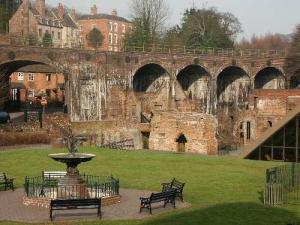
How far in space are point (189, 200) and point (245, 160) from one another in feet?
35.8

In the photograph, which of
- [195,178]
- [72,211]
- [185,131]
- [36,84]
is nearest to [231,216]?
[72,211]

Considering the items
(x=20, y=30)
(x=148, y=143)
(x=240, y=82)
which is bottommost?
(x=148, y=143)

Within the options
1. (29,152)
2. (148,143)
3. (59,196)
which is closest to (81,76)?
(148,143)

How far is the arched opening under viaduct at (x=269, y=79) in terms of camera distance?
63.0 m

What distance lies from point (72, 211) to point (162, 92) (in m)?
38.0

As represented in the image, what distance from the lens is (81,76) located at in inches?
1934

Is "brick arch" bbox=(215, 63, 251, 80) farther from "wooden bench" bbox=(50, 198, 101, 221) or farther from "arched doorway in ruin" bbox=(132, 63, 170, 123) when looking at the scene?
"wooden bench" bbox=(50, 198, 101, 221)

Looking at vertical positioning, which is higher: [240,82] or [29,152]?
[240,82]

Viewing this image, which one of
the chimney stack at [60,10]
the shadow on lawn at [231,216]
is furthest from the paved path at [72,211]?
the chimney stack at [60,10]

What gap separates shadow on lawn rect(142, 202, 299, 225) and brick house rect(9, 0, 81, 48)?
189 feet

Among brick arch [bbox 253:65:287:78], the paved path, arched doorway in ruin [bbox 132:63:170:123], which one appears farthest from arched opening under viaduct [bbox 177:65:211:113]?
the paved path

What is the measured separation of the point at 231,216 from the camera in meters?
17.3

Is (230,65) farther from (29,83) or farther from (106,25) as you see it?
(106,25)

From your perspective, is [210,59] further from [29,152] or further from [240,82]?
[29,152]
